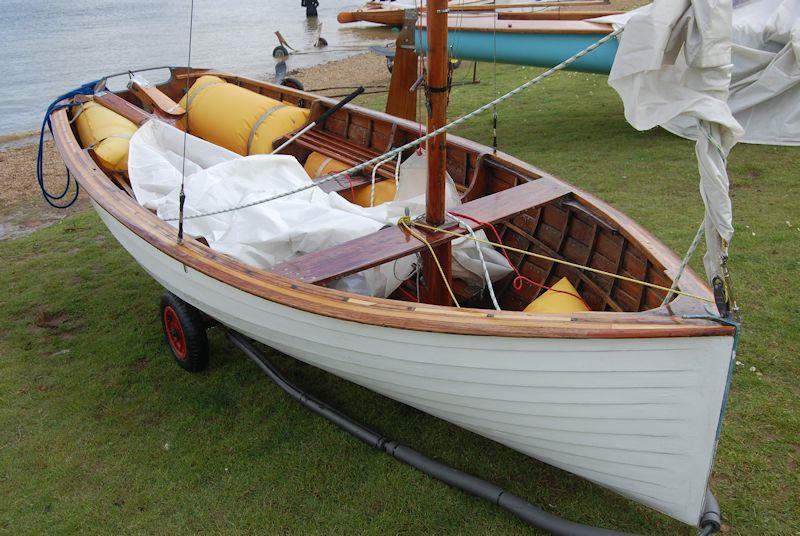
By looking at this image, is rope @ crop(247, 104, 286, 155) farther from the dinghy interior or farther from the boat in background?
the boat in background

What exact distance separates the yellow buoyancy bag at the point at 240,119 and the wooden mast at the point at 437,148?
8.82 feet

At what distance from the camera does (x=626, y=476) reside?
2650mm

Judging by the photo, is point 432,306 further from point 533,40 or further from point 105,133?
point 533,40

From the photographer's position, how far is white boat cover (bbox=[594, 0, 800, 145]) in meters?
6.81

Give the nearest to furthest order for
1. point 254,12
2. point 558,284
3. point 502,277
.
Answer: point 558,284, point 502,277, point 254,12

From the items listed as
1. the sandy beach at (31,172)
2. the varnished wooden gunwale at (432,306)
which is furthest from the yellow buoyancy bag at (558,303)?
the sandy beach at (31,172)

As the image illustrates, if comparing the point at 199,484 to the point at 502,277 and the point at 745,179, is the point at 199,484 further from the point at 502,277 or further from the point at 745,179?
the point at 745,179

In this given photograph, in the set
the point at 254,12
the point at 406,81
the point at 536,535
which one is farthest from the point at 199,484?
the point at 254,12

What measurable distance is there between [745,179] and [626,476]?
4.67 meters

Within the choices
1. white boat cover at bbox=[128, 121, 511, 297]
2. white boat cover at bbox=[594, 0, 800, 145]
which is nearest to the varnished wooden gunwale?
white boat cover at bbox=[128, 121, 511, 297]

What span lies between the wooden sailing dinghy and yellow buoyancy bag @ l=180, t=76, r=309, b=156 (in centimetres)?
159

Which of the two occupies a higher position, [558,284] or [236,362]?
[558,284]

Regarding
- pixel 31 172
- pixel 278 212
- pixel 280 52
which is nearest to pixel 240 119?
pixel 278 212

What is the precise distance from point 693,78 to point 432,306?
4.39ft
